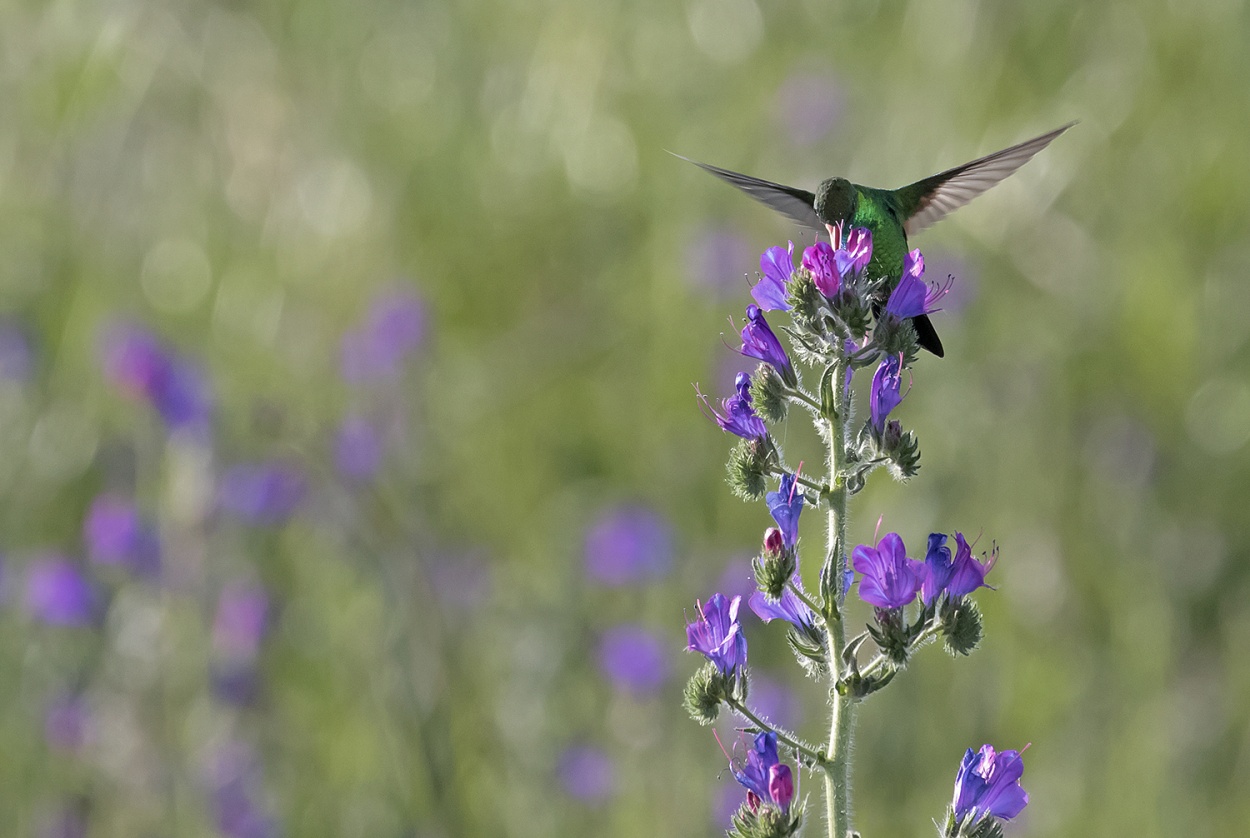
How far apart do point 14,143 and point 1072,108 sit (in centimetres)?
467

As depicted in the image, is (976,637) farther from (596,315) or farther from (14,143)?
(14,143)

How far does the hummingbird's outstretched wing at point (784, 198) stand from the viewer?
91.0 inches

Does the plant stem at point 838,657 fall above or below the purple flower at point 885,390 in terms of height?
below

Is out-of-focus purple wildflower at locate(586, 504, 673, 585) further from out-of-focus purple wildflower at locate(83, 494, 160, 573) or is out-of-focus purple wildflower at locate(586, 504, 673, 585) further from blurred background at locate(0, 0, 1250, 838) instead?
out-of-focus purple wildflower at locate(83, 494, 160, 573)

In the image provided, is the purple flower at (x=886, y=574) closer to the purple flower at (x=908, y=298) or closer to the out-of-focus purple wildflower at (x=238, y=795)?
the purple flower at (x=908, y=298)

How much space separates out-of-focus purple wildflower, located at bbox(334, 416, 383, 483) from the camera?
17.0 feet

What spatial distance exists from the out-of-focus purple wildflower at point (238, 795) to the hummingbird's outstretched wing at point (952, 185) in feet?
8.33

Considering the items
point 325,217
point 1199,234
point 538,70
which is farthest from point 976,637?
point 538,70

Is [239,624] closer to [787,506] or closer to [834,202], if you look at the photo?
[834,202]

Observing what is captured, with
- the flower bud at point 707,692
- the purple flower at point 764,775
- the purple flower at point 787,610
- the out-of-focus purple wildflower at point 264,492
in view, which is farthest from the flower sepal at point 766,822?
the out-of-focus purple wildflower at point 264,492

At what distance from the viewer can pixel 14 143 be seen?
5.81 m

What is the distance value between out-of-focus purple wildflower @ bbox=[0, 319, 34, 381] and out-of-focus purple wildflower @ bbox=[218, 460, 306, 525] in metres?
1.04

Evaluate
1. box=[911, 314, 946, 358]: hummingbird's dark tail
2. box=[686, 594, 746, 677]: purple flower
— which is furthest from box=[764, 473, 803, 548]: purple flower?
box=[911, 314, 946, 358]: hummingbird's dark tail

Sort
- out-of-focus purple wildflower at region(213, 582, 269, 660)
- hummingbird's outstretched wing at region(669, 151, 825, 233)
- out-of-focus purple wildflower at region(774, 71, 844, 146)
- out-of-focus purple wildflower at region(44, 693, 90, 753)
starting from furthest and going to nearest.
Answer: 1. out-of-focus purple wildflower at region(774, 71, 844, 146)
2. out-of-focus purple wildflower at region(213, 582, 269, 660)
3. out-of-focus purple wildflower at region(44, 693, 90, 753)
4. hummingbird's outstretched wing at region(669, 151, 825, 233)
